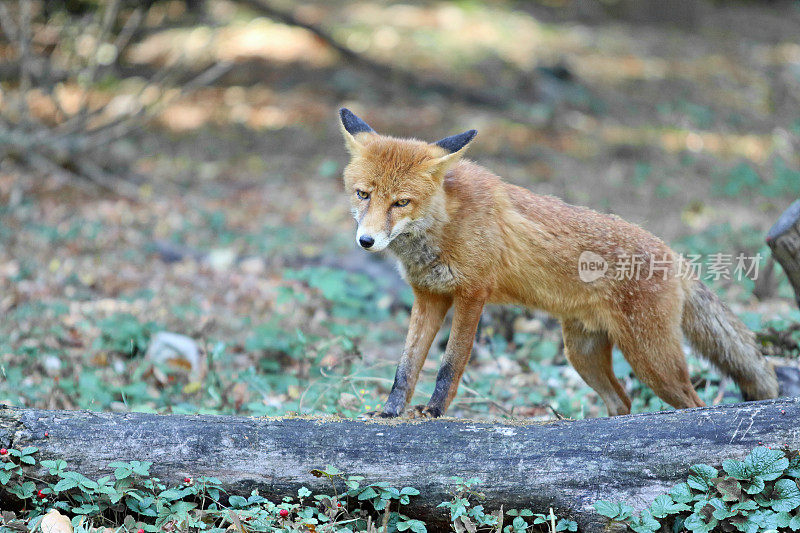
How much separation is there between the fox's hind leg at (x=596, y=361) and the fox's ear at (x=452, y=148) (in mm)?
1453

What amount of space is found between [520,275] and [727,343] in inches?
58.3

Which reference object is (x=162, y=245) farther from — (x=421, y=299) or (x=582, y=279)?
(x=582, y=279)

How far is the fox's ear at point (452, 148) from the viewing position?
4.22m

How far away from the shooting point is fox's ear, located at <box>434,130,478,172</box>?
4.22m

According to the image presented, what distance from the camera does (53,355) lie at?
19.1ft

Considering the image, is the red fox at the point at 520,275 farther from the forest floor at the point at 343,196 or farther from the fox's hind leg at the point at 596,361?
the forest floor at the point at 343,196

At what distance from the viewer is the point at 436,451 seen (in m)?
3.48

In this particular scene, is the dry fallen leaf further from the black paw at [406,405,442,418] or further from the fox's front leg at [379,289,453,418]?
the black paw at [406,405,442,418]

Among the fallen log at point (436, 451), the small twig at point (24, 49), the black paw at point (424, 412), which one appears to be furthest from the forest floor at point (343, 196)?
the small twig at point (24, 49)

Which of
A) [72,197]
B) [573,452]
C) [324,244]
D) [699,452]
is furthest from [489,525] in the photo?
[72,197]

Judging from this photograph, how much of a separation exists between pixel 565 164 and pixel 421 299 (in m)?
7.88

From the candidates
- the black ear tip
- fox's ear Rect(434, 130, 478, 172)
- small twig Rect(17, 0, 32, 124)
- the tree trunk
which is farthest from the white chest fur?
small twig Rect(17, 0, 32, 124)

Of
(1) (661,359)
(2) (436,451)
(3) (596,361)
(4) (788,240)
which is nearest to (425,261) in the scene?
(2) (436,451)

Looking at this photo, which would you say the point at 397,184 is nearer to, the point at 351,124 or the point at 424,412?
the point at 351,124
